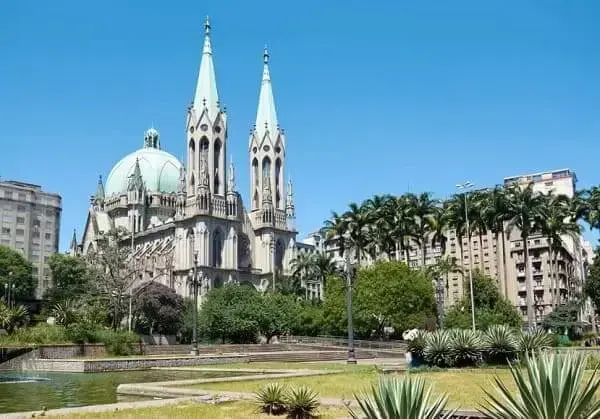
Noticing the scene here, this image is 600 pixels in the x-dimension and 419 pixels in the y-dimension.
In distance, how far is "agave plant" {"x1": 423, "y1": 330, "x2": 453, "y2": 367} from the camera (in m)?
25.9

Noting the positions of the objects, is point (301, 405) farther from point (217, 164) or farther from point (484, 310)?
point (217, 164)

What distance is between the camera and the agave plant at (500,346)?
1035 inches

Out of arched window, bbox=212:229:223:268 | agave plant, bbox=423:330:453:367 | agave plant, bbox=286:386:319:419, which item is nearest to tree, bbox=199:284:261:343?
arched window, bbox=212:229:223:268

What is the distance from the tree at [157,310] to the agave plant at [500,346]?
46054 mm

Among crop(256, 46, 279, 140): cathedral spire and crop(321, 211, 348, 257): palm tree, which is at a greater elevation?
crop(256, 46, 279, 140): cathedral spire

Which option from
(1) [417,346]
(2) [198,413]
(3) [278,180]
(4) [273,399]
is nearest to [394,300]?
(1) [417,346]

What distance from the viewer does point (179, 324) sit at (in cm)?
7044

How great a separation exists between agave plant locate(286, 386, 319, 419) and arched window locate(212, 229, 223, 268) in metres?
81.7

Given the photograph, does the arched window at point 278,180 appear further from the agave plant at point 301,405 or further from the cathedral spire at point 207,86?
the agave plant at point 301,405

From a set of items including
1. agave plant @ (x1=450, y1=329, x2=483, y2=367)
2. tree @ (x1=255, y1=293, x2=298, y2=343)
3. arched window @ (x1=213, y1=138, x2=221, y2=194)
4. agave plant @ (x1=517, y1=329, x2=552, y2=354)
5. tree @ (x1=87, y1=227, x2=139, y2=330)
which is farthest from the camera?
arched window @ (x1=213, y1=138, x2=221, y2=194)

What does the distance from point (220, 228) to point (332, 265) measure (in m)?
19.2

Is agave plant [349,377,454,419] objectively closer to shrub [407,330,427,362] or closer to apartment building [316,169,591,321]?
shrub [407,330,427,362]

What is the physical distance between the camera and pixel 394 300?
60.4 metres

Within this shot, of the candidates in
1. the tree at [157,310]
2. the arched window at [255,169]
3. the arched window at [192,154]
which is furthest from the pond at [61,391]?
the arched window at [255,169]
